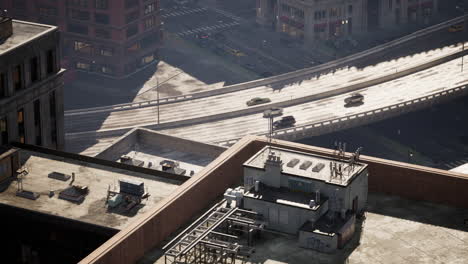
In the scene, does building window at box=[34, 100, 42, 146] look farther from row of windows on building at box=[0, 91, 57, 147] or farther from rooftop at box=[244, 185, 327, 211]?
rooftop at box=[244, 185, 327, 211]

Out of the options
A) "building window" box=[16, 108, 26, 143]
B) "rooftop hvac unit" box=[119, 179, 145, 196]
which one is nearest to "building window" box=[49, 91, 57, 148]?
"building window" box=[16, 108, 26, 143]

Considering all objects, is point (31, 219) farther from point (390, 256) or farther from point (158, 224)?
point (390, 256)

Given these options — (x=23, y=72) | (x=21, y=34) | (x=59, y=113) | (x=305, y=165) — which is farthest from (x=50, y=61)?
(x=305, y=165)

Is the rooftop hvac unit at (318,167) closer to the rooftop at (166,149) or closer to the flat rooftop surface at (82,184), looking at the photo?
the flat rooftop surface at (82,184)

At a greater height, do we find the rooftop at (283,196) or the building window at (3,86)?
the building window at (3,86)

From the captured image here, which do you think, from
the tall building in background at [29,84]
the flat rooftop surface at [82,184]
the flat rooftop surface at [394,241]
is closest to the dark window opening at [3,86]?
the tall building in background at [29,84]

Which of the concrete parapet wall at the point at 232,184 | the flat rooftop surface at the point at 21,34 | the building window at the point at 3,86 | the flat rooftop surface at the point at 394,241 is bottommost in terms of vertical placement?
the flat rooftop surface at the point at 394,241
